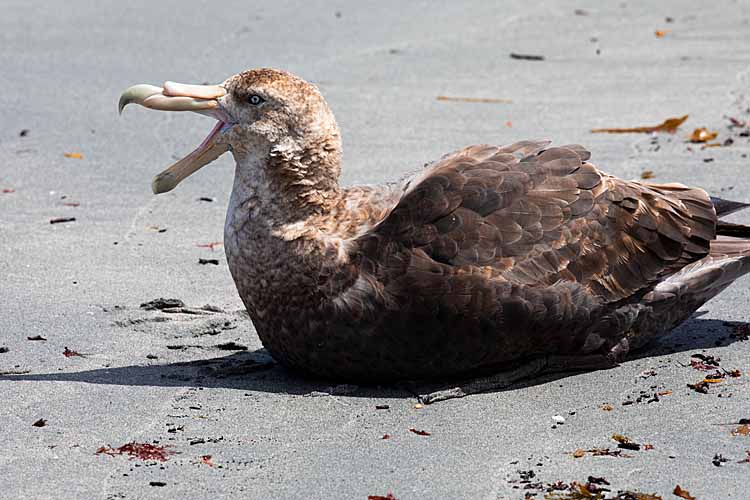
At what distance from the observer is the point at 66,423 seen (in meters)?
4.87

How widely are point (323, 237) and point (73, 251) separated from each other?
7.09ft

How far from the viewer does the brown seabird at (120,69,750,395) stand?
525 centimetres

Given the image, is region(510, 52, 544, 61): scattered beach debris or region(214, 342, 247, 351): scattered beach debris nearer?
region(214, 342, 247, 351): scattered beach debris

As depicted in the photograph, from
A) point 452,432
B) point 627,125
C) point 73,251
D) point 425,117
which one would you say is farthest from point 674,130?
point 452,432

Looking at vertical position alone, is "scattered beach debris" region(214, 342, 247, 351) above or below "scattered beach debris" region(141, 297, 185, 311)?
below

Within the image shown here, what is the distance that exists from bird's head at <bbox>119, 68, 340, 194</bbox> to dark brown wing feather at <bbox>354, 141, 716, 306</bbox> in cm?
45

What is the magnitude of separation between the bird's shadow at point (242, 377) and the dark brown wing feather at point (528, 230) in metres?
0.38

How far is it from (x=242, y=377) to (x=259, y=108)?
1.05 meters

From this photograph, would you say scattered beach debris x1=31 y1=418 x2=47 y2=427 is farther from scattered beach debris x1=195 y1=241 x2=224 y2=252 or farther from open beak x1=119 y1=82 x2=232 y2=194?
scattered beach debris x1=195 y1=241 x2=224 y2=252

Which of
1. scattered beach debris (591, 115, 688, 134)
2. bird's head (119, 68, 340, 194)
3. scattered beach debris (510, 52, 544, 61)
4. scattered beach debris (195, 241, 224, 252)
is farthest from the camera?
scattered beach debris (510, 52, 544, 61)

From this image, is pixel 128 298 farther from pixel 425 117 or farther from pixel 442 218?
pixel 425 117

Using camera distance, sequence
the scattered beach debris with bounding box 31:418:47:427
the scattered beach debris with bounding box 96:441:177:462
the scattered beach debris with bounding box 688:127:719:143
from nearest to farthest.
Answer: the scattered beach debris with bounding box 96:441:177:462 → the scattered beach debris with bounding box 31:418:47:427 → the scattered beach debris with bounding box 688:127:719:143

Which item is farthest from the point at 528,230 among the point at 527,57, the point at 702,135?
the point at 527,57

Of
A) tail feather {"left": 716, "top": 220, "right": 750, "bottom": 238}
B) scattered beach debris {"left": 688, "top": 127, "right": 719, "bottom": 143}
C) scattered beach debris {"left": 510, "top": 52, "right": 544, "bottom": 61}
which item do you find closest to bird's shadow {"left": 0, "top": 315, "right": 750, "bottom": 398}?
tail feather {"left": 716, "top": 220, "right": 750, "bottom": 238}
